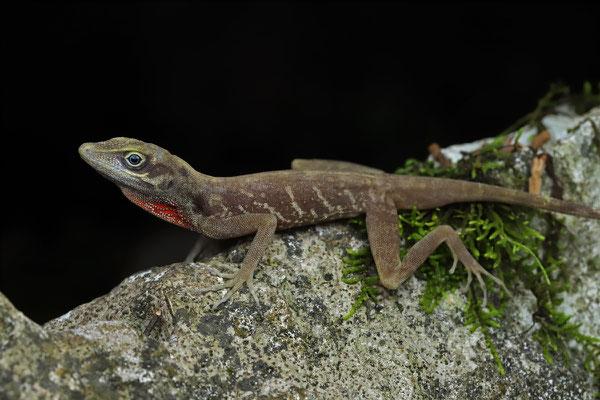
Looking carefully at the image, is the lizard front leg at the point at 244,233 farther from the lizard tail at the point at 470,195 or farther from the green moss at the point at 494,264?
the lizard tail at the point at 470,195

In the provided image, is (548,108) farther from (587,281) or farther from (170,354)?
(170,354)

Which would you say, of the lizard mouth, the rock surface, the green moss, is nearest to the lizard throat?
the lizard mouth

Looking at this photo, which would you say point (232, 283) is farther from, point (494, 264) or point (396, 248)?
point (494, 264)

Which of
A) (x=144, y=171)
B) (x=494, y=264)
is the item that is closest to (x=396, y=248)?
(x=494, y=264)

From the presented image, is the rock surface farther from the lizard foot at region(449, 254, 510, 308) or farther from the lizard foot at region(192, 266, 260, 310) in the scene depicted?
the lizard foot at region(449, 254, 510, 308)

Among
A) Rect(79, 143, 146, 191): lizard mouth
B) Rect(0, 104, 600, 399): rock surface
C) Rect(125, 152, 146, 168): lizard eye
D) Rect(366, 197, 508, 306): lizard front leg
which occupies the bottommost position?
Rect(0, 104, 600, 399): rock surface

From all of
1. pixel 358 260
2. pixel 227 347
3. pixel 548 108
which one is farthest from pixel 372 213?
pixel 548 108

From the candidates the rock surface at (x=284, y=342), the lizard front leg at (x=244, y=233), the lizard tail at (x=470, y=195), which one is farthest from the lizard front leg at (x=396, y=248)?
the lizard front leg at (x=244, y=233)
